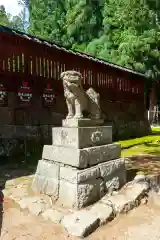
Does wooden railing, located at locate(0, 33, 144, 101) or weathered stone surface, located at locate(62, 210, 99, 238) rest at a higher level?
wooden railing, located at locate(0, 33, 144, 101)

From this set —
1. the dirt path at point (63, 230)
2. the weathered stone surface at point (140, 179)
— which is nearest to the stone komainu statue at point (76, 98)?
the weathered stone surface at point (140, 179)

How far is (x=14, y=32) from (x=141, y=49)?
933 cm

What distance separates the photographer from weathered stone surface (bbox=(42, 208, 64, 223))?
3.64 m

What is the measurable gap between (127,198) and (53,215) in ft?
4.51

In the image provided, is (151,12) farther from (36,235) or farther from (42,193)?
(36,235)

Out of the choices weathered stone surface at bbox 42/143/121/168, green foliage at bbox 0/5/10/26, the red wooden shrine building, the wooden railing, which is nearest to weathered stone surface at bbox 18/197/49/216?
weathered stone surface at bbox 42/143/121/168

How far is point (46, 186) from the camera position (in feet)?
14.9

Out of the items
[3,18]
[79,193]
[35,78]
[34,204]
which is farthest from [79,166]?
[3,18]

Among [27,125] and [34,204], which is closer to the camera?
[34,204]

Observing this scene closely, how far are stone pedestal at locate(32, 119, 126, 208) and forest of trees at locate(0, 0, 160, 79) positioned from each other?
931cm

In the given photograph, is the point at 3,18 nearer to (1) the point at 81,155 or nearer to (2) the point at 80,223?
(1) the point at 81,155

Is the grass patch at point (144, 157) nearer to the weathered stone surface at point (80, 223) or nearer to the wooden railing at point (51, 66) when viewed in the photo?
the weathered stone surface at point (80, 223)

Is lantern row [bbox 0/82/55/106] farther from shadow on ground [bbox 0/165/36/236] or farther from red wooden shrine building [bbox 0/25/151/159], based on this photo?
shadow on ground [bbox 0/165/36/236]

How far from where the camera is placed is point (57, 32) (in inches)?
936
